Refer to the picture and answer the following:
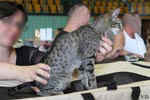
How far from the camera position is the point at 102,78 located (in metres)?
1.05

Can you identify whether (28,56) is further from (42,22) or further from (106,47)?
(42,22)

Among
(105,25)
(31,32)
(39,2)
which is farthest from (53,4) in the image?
(105,25)

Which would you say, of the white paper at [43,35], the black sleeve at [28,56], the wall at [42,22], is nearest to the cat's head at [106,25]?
the black sleeve at [28,56]

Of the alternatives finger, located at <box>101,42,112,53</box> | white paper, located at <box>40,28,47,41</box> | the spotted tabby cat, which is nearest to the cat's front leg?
the spotted tabby cat

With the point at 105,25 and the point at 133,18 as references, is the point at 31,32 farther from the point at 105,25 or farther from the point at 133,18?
the point at 105,25

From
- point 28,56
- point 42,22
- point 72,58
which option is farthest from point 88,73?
point 42,22

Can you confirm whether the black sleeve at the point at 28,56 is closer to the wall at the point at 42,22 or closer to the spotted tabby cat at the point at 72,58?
the spotted tabby cat at the point at 72,58

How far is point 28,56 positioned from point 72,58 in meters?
0.20

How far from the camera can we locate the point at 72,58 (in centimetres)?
108

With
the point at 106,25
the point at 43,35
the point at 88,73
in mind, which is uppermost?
the point at 106,25

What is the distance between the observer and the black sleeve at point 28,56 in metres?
1.04

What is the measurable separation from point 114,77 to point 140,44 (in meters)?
1.30

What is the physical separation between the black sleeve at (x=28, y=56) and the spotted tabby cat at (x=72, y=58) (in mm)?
44

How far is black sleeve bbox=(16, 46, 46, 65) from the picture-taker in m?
1.04
